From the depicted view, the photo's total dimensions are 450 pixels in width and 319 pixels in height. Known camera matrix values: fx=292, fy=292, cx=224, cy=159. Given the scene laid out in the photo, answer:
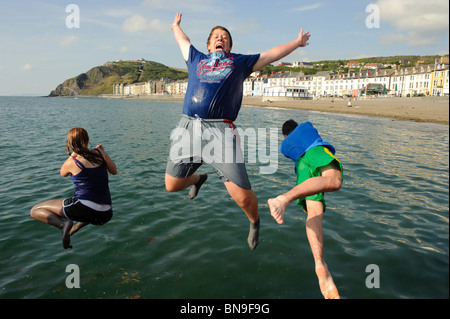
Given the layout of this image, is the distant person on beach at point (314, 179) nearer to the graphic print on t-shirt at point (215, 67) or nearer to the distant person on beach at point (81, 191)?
the graphic print on t-shirt at point (215, 67)

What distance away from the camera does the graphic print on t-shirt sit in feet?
14.5

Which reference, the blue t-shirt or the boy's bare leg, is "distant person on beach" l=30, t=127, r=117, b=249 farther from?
the boy's bare leg

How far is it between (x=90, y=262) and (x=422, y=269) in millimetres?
5571

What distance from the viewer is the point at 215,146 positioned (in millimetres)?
4426

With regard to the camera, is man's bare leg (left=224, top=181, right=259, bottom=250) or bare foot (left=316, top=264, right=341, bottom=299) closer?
bare foot (left=316, top=264, right=341, bottom=299)

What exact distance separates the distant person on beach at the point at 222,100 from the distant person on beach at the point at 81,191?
1.38m

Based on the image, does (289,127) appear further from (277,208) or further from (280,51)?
(277,208)

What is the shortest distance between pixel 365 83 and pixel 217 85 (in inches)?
5245

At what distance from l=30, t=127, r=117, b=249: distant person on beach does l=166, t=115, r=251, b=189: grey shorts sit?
1542 millimetres

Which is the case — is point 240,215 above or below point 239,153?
below

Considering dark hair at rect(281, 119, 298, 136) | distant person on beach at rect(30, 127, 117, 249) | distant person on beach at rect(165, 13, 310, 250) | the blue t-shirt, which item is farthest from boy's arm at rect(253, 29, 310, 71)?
distant person on beach at rect(30, 127, 117, 249)
